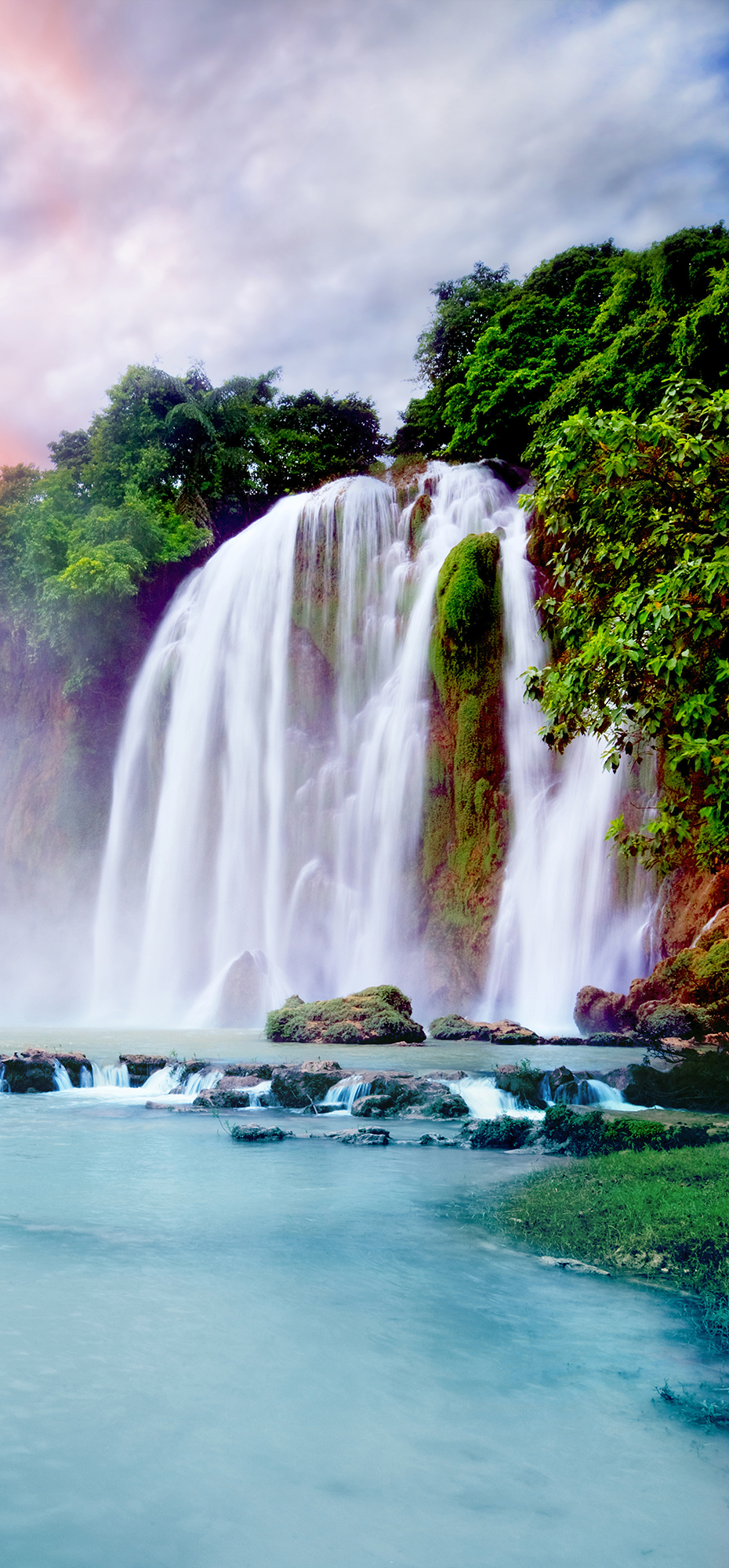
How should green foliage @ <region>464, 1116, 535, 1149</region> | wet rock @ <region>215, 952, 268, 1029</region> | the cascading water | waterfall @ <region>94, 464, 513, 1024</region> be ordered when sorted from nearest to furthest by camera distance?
green foliage @ <region>464, 1116, 535, 1149</region> → wet rock @ <region>215, 952, 268, 1029</region> → the cascading water → waterfall @ <region>94, 464, 513, 1024</region>

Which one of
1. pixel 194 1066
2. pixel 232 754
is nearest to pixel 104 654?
pixel 232 754

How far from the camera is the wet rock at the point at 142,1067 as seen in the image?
40.1ft

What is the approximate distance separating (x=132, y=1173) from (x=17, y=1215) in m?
1.24

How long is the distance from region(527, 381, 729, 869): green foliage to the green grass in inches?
91.7

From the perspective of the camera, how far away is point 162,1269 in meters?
5.38

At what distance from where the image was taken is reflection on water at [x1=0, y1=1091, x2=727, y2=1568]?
3010 mm

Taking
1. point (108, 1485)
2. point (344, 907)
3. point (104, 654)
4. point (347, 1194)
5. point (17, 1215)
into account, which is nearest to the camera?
point (108, 1485)

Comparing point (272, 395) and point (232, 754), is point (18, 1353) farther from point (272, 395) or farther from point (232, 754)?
point (272, 395)

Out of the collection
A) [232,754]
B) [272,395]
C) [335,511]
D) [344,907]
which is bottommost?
[344,907]

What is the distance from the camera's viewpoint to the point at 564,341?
92.9ft

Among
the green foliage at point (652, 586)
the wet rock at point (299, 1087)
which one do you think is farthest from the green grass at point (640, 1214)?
the wet rock at point (299, 1087)

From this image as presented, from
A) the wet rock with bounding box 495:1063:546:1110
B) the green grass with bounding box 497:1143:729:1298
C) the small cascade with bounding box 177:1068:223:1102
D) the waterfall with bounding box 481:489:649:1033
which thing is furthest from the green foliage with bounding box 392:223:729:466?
the green grass with bounding box 497:1143:729:1298

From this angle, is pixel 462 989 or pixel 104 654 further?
pixel 104 654

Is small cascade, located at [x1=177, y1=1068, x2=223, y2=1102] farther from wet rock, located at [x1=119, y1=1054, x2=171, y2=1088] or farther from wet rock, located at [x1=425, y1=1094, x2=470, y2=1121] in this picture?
wet rock, located at [x1=425, y1=1094, x2=470, y2=1121]
